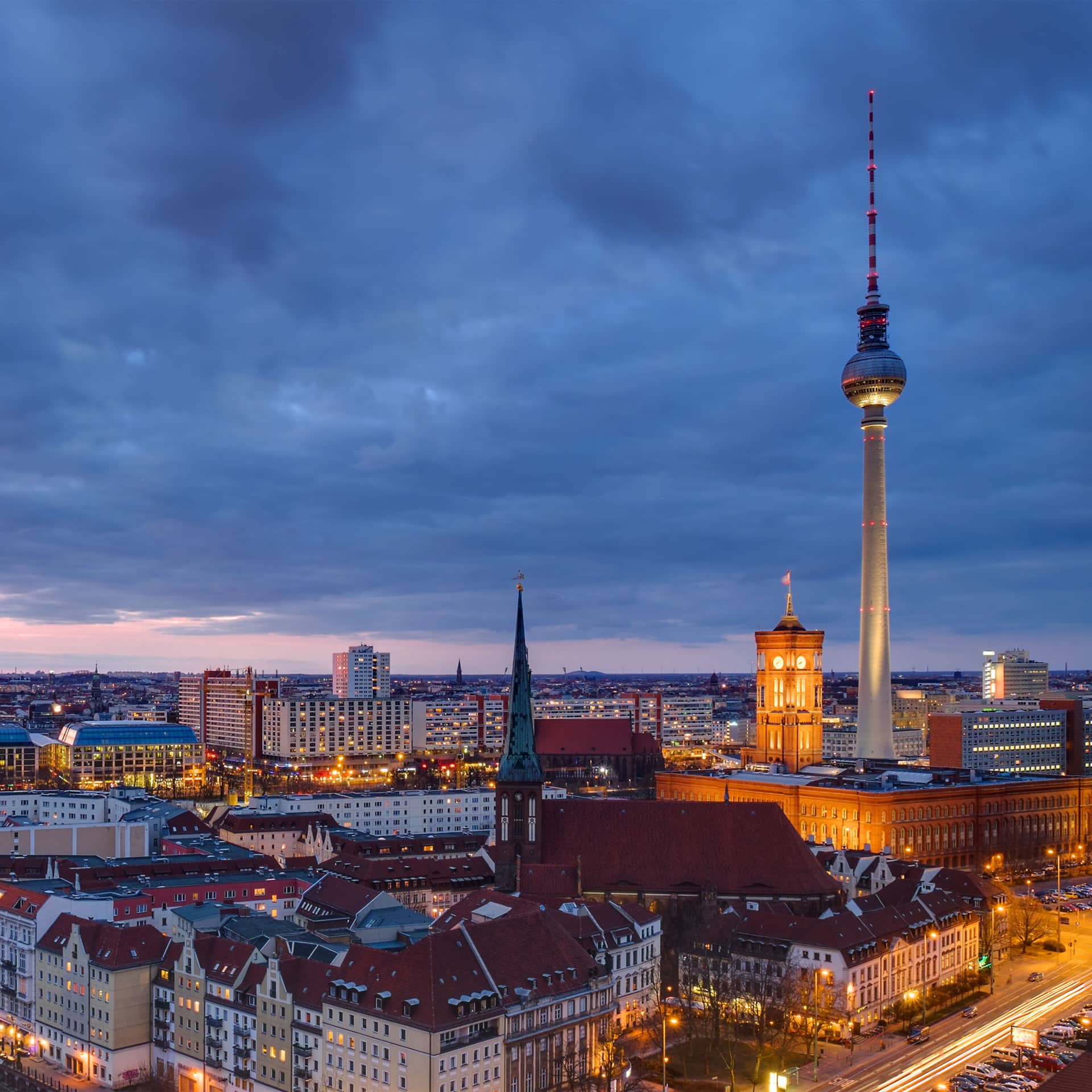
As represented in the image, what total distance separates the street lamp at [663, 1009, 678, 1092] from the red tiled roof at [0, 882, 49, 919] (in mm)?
35872

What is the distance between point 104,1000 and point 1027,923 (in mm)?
57751

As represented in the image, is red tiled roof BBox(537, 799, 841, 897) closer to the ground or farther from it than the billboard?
farther from it

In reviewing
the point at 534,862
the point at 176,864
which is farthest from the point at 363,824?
the point at 534,862

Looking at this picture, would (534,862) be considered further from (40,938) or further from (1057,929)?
(1057,929)

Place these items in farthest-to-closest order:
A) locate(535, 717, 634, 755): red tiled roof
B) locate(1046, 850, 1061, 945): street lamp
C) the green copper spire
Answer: locate(535, 717, 634, 755): red tiled roof, locate(1046, 850, 1061, 945): street lamp, the green copper spire

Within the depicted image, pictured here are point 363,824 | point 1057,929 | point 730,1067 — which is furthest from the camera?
point 363,824

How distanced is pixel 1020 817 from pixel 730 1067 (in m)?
75.9

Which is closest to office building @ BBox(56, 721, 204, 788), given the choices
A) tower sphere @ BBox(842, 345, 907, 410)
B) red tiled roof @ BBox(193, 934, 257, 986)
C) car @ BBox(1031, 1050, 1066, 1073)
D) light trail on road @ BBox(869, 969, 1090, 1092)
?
tower sphere @ BBox(842, 345, 907, 410)

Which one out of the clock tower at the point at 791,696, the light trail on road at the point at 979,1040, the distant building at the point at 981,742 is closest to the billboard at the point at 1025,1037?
the light trail on road at the point at 979,1040

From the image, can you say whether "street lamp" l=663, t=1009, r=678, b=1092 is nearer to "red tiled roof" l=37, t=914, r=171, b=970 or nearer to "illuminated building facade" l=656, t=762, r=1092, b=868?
"red tiled roof" l=37, t=914, r=171, b=970

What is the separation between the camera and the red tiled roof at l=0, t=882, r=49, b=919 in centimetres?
7194

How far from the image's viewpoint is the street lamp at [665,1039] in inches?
2272

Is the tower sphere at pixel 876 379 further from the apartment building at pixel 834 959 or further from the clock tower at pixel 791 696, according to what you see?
the apartment building at pixel 834 959

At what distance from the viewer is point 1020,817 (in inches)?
4820
